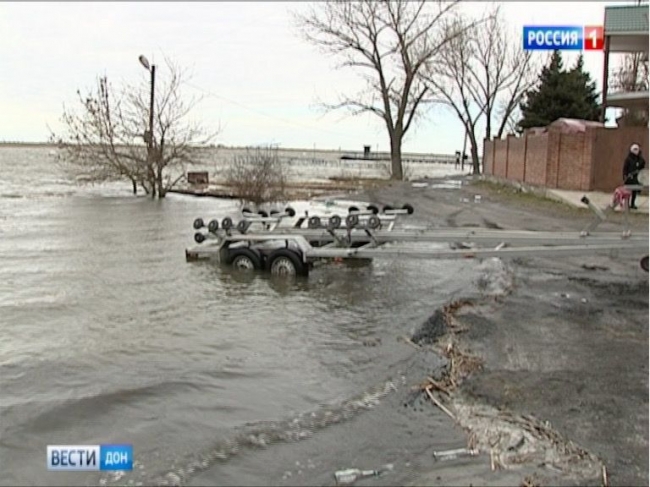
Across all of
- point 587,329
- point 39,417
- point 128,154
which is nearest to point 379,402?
point 39,417

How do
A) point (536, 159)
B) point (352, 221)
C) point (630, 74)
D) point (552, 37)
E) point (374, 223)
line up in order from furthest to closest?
1. point (630, 74)
2. point (536, 159)
3. point (374, 223)
4. point (352, 221)
5. point (552, 37)

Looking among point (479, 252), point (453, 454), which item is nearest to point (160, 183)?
point (479, 252)

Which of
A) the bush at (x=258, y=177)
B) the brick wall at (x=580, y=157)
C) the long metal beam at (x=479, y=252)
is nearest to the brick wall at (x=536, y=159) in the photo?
the brick wall at (x=580, y=157)

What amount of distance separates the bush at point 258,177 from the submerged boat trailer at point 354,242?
898 centimetres

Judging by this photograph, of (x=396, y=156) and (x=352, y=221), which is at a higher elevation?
(x=396, y=156)

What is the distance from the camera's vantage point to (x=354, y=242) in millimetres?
9297

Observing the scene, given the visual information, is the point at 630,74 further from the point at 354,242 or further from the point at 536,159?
the point at 354,242

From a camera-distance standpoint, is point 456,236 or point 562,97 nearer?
point 456,236

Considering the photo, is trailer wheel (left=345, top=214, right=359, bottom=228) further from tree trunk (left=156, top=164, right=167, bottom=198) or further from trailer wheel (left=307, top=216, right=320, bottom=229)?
tree trunk (left=156, top=164, right=167, bottom=198)

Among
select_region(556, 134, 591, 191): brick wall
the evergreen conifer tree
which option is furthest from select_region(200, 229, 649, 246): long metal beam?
the evergreen conifer tree

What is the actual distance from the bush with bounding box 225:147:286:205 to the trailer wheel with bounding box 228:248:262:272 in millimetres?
9592

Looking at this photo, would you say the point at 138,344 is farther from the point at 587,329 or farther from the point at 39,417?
the point at 587,329

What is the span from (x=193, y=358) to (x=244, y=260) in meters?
3.75

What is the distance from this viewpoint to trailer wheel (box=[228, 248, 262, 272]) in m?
8.89
